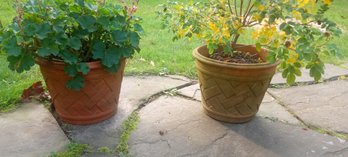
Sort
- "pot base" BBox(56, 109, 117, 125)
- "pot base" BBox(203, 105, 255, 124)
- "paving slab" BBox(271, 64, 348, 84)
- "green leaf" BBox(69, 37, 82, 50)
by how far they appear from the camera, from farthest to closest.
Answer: "paving slab" BBox(271, 64, 348, 84)
"pot base" BBox(203, 105, 255, 124)
"pot base" BBox(56, 109, 117, 125)
"green leaf" BBox(69, 37, 82, 50)

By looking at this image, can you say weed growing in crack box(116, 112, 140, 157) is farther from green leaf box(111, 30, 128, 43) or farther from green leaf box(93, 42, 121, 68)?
green leaf box(111, 30, 128, 43)

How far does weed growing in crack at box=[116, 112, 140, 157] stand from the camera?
76.6 inches

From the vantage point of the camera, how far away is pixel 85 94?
82.7 inches

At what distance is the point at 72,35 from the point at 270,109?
150 cm

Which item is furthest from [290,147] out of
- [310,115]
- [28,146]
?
[28,146]

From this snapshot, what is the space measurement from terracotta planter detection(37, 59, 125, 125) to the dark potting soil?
680 millimetres

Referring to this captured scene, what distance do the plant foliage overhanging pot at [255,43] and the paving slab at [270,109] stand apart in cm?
22

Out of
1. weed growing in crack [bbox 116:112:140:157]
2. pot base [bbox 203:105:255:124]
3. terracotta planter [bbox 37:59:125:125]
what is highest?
terracotta planter [bbox 37:59:125:125]

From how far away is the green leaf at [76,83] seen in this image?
197cm

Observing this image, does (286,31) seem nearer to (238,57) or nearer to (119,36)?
(238,57)

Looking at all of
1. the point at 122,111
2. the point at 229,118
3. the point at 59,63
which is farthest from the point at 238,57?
the point at 59,63

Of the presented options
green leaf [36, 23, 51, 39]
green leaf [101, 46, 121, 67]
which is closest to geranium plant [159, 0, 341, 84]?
green leaf [101, 46, 121, 67]

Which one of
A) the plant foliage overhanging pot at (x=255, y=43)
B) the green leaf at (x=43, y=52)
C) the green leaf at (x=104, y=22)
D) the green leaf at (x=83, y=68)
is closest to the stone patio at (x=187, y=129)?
the plant foliage overhanging pot at (x=255, y=43)

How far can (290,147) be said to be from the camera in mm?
2086
